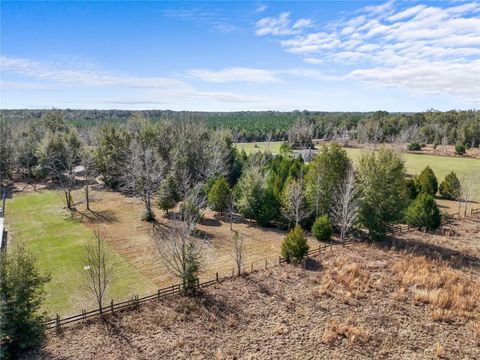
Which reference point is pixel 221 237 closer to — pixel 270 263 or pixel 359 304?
pixel 270 263

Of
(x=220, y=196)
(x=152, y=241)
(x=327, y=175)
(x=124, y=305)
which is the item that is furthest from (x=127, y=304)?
(x=327, y=175)

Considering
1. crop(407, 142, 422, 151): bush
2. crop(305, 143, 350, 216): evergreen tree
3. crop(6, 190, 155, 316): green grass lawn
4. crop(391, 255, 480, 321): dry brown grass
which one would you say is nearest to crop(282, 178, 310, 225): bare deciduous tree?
crop(305, 143, 350, 216): evergreen tree

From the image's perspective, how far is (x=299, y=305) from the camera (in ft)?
Answer: 63.9

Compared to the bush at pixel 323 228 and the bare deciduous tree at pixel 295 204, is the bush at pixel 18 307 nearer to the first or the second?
the bare deciduous tree at pixel 295 204

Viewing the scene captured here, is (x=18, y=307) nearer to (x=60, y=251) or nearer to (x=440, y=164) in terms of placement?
(x=60, y=251)

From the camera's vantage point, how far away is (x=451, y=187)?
154ft

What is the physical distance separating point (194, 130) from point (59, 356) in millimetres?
43807

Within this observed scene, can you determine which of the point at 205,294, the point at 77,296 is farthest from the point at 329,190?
the point at 77,296

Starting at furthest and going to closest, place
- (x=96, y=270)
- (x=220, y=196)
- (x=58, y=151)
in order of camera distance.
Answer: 1. (x=58, y=151)
2. (x=220, y=196)
3. (x=96, y=270)

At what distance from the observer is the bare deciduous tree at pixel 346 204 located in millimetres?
28219

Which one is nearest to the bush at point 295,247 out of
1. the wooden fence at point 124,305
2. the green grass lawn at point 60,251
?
the wooden fence at point 124,305

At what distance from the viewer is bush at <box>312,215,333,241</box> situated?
99.3ft

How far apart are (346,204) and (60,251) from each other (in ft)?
75.4

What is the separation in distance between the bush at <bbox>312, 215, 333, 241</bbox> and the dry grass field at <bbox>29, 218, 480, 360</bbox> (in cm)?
524
